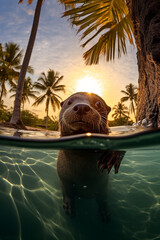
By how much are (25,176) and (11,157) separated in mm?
1063

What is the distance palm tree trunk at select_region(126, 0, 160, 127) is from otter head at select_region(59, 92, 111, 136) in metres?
1.62

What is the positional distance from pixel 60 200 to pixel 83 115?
265 centimetres

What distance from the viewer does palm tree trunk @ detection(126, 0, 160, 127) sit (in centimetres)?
430

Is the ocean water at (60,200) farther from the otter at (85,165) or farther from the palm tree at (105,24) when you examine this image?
the palm tree at (105,24)

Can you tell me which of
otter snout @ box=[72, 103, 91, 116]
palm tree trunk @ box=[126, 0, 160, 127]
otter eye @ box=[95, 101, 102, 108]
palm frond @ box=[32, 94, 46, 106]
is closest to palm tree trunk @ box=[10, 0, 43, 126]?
palm tree trunk @ box=[126, 0, 160, 127]

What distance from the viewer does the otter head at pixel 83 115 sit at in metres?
2.77

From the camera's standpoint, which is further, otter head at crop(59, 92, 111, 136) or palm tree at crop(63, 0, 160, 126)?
palm tree at crop(63, 0, 160, 126)

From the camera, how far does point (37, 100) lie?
39.7m

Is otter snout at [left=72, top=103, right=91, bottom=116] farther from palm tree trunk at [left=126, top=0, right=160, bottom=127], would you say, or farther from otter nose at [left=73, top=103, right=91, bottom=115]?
palm tree trunk at [left=126, top=0, right=160, bottom=127]

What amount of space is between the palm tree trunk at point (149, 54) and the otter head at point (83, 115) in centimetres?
162

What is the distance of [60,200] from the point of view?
425 centimetres

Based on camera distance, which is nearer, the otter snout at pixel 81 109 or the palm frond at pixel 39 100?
the otter snout at pixel 81 109

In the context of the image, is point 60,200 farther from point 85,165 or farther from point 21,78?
point 21,78

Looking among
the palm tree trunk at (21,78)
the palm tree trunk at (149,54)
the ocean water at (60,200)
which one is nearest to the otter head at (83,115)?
the ocean water at (60,200)
